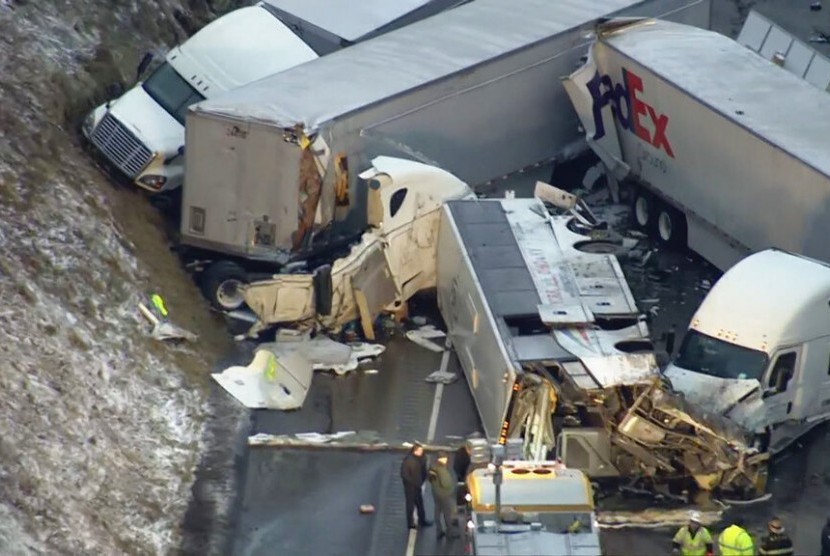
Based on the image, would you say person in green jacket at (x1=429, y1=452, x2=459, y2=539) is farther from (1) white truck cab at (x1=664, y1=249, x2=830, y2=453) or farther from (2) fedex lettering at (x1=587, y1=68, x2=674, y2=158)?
(2) fedex lettering at (x1=587, y1=68, x2=674, y2=158)

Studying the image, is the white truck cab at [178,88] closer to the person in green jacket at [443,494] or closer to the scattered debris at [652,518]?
the person in green jacket at [443,494]

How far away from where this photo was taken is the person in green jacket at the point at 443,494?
22.0 metres

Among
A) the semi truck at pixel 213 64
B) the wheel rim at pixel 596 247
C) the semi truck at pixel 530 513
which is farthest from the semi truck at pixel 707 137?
the semi truck at pixel 530 513

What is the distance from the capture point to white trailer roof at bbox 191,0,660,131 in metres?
27.8

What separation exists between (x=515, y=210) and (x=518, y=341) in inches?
154

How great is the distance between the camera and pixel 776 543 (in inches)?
836

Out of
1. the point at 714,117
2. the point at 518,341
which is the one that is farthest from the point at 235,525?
the point at 714,117

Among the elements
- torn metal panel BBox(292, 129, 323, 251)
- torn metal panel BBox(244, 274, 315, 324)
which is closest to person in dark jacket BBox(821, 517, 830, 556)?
torn metal panel BBox(244, 274, 315, 324)

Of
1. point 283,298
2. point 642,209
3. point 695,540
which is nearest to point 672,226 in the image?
point 642,209

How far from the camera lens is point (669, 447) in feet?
76.0

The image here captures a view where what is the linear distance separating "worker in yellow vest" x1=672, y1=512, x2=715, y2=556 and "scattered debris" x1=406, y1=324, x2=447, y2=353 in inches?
265

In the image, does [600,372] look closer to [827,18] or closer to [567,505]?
[567,505]

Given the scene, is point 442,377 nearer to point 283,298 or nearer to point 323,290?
point 323,290

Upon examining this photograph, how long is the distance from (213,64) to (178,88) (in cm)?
71
